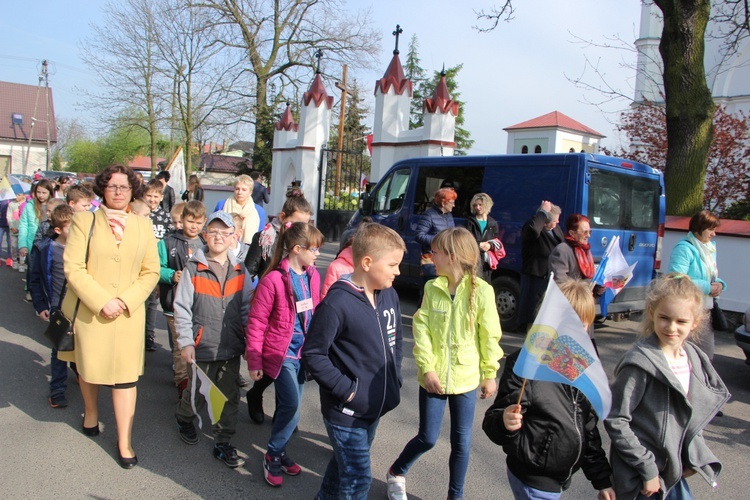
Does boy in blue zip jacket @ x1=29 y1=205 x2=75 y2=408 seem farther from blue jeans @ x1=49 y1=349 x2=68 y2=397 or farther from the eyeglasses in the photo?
the eyeglasses

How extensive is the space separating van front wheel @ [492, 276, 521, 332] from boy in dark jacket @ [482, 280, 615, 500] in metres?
5.54

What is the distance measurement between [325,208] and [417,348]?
53.4 feet

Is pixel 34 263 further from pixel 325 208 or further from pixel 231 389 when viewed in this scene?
pixel 325 208

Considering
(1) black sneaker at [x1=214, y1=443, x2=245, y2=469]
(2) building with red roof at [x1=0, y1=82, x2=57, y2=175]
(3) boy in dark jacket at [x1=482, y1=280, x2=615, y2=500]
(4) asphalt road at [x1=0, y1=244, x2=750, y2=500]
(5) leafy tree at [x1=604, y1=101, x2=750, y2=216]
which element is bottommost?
(4) asphalt road at [x1=0, y1=244, x2=750, y2=500]

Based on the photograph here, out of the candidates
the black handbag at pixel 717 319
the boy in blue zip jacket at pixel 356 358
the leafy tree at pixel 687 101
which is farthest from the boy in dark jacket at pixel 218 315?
the leafy tree at pixel 687 101

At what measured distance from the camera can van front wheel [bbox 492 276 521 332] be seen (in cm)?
797

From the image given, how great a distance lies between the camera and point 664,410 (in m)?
2.46

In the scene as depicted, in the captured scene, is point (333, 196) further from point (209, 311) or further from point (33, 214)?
point (209, 311)

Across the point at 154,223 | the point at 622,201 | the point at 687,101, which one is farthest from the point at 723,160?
the point at 154,223

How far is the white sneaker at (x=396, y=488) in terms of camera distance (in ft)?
11.4

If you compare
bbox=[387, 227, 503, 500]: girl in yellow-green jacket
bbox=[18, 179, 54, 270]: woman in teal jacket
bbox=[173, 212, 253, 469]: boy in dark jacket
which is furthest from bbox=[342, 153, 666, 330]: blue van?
bbox=[18, 179, 54, 270]: woman in teal jacket

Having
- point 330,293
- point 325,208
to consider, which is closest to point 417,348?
point 330,293

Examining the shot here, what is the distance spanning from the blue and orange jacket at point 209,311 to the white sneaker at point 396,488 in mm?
1287

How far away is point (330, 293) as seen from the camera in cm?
Result: 286
